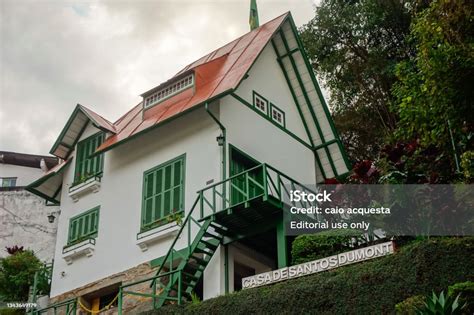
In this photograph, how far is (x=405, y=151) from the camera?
1928 cm

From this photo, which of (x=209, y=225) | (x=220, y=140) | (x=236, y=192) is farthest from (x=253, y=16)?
(x=209, y=225)

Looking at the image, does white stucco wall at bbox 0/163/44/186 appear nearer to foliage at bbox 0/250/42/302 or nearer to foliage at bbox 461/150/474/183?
foliage at bbox 0/250/42/302

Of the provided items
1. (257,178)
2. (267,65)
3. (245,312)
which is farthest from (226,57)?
(245,312)

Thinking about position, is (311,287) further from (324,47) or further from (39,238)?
(39,238)

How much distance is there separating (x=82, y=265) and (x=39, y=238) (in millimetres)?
13105

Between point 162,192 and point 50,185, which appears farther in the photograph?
point 50,185

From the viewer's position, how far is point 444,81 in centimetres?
1584

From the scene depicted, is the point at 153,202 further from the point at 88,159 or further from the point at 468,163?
the point at 468,163

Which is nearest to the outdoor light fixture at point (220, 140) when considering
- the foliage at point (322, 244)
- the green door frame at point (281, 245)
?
the green door frame at point (281, 245)

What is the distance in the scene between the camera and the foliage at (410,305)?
1273 cm

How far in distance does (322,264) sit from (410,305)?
10.5 feet

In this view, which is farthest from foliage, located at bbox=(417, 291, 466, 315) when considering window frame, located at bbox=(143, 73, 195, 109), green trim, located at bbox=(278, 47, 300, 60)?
green trim, located at bbox=(278, 47, 300, 60)

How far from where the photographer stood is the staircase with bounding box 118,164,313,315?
59.0ft

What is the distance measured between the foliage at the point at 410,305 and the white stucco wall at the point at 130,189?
7.57 meters
